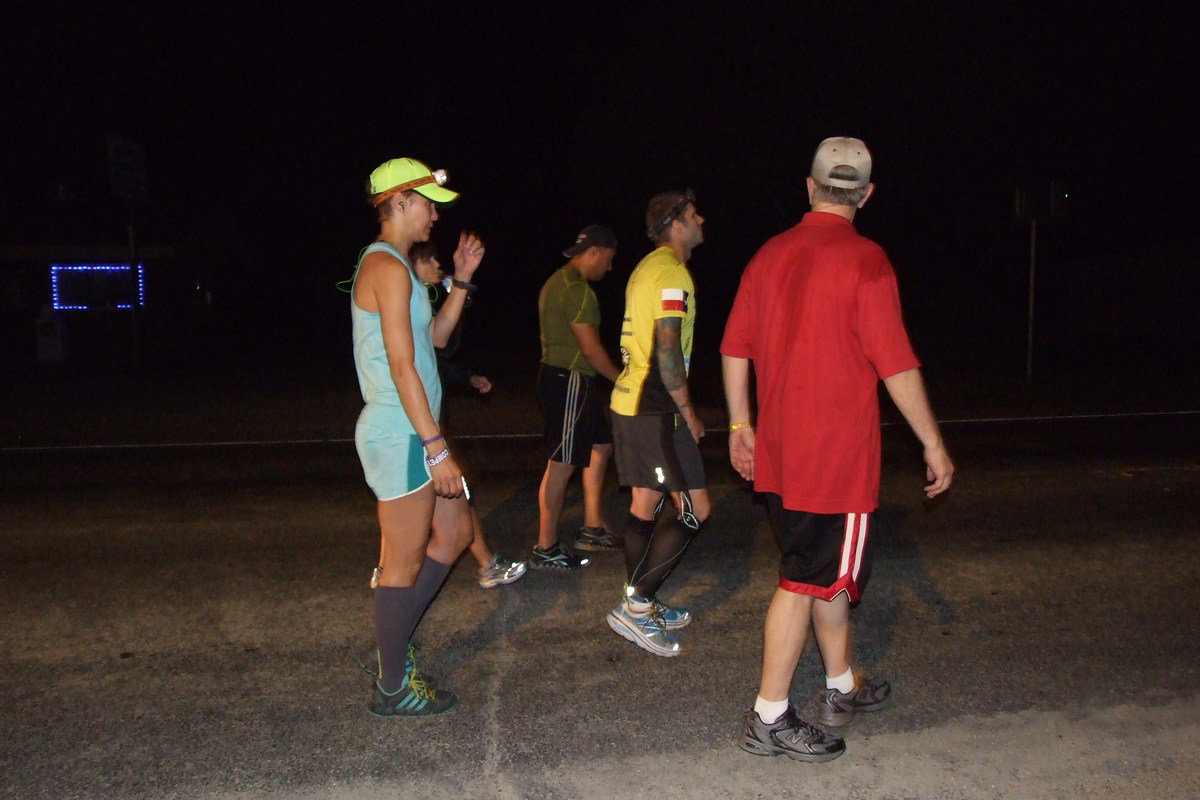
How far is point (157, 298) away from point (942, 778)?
75.8ft

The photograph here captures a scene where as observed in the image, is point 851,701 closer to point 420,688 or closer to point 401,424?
point 420,688

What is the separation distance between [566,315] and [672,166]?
18.8m

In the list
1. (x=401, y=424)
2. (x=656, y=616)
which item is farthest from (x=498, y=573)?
(x=401, y=424)

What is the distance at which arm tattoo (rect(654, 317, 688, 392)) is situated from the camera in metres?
4.41

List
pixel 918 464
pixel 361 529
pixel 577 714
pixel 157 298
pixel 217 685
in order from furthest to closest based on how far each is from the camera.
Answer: pixel 157 298, pixel 918 464, pixel 361 529, pixel 217 685, pixel 577 714

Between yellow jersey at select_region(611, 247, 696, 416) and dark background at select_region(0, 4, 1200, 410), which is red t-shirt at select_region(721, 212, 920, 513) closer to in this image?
yellow jersey at select_region(611, 247, 696, 416)

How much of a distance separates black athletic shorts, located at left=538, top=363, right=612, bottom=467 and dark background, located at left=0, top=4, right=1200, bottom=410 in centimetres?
1091

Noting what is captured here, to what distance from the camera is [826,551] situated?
11.5 feet

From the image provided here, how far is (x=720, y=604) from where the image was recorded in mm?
5223

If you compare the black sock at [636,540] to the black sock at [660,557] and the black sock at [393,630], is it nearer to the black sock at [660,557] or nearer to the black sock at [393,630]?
the black sock at [660,557]

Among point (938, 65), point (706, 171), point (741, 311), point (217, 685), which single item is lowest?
point (217, 685)

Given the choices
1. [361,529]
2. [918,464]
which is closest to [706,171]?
[918,464]

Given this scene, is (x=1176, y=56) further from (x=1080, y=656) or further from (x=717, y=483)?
(x=1080, y=656)

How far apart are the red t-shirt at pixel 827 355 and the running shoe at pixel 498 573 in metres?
2.29
